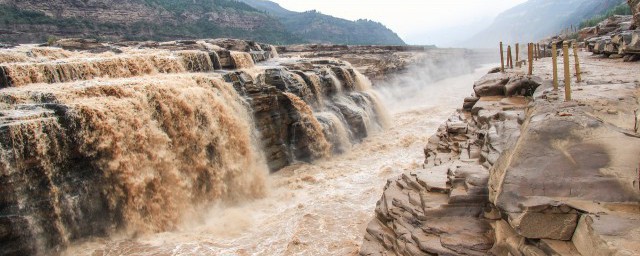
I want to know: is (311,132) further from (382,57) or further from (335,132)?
(382,57)

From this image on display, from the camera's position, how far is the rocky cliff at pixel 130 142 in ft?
22.9

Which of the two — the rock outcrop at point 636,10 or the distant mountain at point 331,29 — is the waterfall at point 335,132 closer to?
the rock outcrop at point 636,10

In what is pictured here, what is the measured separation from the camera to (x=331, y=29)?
361ft

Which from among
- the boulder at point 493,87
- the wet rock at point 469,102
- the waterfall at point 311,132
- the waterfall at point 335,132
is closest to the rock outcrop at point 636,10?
the boulder at point 493,87

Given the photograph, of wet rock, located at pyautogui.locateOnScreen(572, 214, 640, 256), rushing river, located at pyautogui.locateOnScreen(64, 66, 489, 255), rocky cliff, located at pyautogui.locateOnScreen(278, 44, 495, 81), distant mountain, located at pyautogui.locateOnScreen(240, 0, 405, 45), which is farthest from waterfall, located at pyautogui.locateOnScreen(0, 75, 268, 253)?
distant mountain, located at pyautogui.locateOnScreen(240, 0, 405, 45)

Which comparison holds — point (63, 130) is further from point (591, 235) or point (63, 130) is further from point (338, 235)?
point (591, 235)

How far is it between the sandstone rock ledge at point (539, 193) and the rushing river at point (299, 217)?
1630 mm

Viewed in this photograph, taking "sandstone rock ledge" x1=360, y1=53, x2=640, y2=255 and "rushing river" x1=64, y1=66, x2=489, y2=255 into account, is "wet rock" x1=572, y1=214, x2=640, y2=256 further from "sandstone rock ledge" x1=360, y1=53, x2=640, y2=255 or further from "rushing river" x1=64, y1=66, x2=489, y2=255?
"rushing river" x1=64, y1=66, x2=489, y2=255

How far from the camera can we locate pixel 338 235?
771 centimetres

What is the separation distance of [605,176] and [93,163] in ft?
26.6

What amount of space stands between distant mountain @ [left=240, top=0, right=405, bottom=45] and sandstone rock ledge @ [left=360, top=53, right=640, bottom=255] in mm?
89922

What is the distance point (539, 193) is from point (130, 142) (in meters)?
7.38

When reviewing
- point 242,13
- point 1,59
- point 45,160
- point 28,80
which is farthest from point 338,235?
point 242,13

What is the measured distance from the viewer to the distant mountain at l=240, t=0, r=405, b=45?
106 metres
